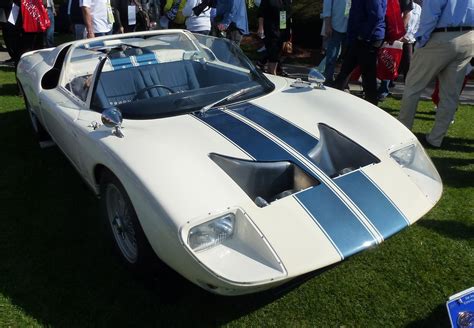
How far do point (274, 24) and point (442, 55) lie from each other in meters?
2.79

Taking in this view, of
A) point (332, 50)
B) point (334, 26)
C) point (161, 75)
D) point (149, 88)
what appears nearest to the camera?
point (149, 88)

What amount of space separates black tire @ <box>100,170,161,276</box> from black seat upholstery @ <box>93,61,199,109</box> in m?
0.68

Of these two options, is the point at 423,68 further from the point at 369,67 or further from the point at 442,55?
the point at 369,67

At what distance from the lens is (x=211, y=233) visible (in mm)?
1959

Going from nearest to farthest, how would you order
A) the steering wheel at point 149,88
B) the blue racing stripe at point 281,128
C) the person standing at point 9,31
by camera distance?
the blue racing stripe at point 281,128 → the steering wheel at point 149,88 → the person standing at point 9,31

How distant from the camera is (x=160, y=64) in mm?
3328

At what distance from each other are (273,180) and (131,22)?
5071mm

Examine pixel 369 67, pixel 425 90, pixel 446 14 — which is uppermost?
pixel 446 14

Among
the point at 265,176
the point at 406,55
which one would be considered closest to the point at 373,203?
the point at 265,176

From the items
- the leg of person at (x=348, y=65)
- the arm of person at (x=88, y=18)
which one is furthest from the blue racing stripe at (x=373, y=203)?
the arm of person at (x=88, y=18)

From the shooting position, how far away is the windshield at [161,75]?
288cm

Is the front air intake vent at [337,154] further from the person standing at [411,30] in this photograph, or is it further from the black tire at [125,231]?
the person standing at [411,30]

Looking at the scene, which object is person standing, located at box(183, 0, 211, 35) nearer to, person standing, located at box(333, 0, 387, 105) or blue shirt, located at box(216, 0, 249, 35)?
blue shirt, located at box(216, 0, 249, 35)


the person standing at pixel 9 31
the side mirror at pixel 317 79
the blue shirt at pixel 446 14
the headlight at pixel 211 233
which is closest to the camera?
the headlight at pixel 211 233
